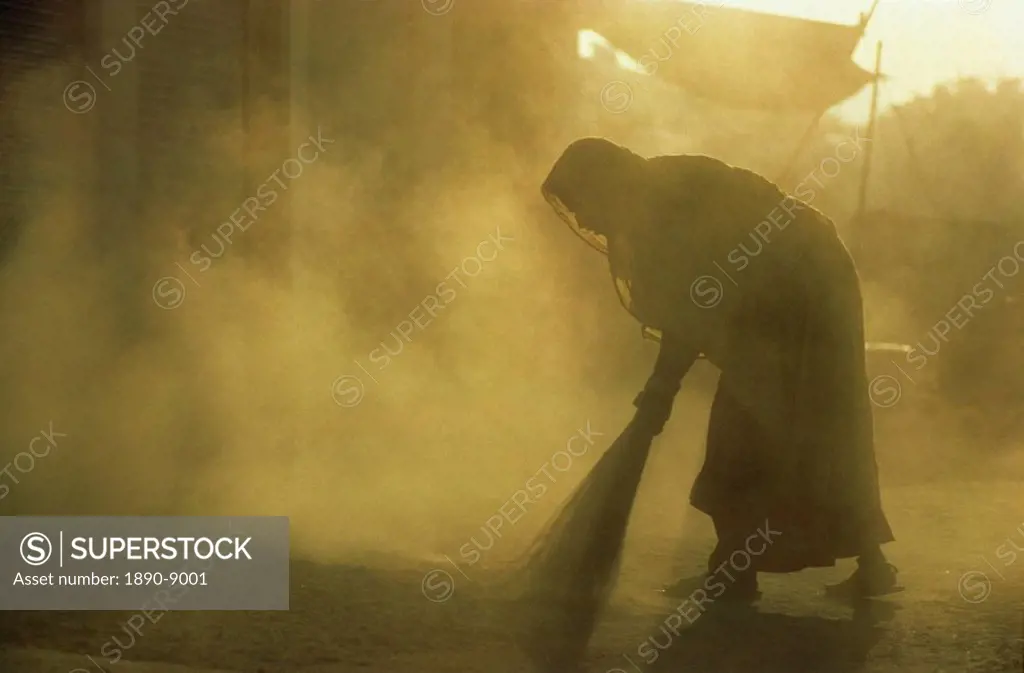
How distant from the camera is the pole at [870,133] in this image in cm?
429

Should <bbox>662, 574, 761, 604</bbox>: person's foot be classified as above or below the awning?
below

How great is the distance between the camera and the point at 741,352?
4195 mm

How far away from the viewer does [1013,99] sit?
4.35 meters

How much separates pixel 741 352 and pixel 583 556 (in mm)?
1257

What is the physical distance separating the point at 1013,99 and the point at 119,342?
4719mm

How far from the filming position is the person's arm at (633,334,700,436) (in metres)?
4.19

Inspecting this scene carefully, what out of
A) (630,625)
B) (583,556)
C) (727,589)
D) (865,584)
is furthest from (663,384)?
(865,584)

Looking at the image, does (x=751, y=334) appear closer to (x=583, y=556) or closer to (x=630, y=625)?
(x=583, y=556)

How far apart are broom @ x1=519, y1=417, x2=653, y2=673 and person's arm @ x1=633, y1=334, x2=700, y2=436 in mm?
66

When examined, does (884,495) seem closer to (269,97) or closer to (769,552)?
(769,552)

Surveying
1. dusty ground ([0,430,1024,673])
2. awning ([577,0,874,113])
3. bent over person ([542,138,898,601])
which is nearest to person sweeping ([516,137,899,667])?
bent over person ([542,138,898,601])

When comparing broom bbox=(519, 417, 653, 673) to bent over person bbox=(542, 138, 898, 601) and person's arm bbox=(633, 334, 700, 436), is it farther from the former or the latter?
bent over person bbox=(542, 138, 898, 601)

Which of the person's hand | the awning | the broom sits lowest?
the broom

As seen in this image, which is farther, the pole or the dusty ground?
the pole
